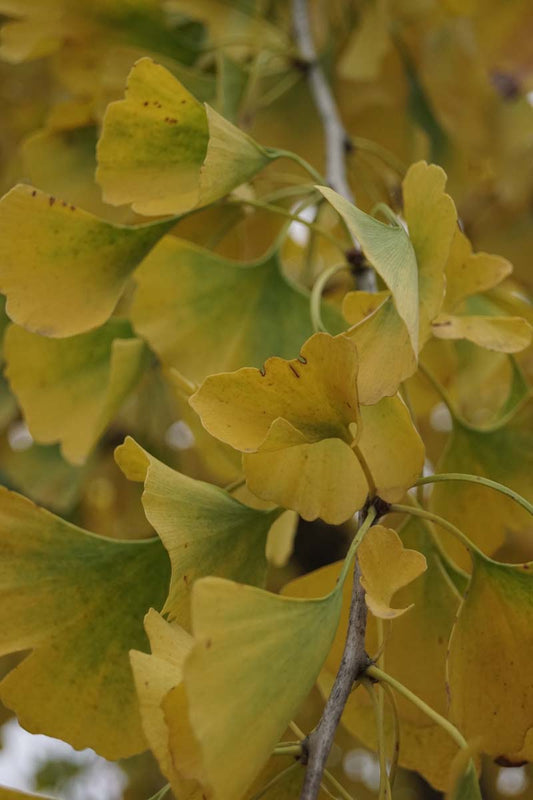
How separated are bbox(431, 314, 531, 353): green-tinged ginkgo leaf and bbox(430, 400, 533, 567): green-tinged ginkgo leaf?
0.13 meters

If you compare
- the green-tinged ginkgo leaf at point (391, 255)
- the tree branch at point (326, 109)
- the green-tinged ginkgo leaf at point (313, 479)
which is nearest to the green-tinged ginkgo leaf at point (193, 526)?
the green-tinged ginkgo leaf at point (313, 479)

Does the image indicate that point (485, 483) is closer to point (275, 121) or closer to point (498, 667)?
point (498, 667)

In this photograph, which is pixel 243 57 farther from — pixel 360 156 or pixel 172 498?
pixel 172 498

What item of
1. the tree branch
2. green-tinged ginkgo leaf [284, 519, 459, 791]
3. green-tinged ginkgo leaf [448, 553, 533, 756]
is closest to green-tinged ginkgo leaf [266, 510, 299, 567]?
green-tinged ginkgo leaf [284, 519, 459, 791]

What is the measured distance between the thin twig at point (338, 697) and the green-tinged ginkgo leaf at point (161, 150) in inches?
9.6

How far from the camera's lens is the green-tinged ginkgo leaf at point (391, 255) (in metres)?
0.43

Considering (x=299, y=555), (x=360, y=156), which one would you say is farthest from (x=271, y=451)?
(x=299, y=555)

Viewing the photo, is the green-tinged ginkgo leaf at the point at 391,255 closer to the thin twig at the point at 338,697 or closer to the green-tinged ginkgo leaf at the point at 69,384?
the thin twig at the point at 338,697

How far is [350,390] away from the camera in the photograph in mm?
430

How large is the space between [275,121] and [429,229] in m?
0.57

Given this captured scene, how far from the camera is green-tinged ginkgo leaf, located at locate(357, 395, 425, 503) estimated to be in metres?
0.48

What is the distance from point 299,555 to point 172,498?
3.93 ft

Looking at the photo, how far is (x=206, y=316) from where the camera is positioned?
2.36 ft

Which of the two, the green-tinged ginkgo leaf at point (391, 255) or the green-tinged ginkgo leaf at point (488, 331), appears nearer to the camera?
the green-tinged ginkgo leaf at point (391, 255)
